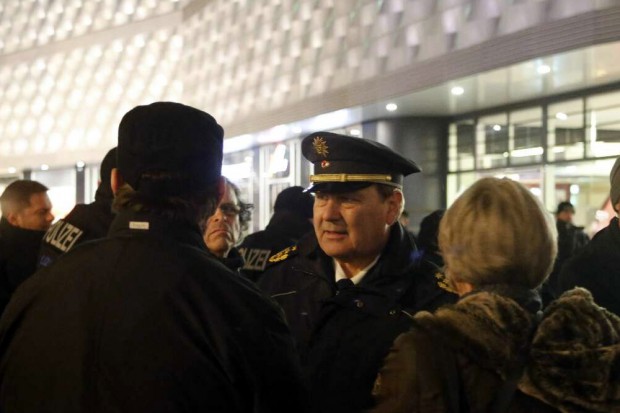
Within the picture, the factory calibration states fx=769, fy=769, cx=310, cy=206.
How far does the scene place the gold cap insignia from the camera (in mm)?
3119

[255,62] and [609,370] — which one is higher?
[255,62]

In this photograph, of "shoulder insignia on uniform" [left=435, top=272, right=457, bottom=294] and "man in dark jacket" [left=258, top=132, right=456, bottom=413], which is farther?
"shoulder insignia on uniform" [left=435, top=272, right=457, bottom=294]

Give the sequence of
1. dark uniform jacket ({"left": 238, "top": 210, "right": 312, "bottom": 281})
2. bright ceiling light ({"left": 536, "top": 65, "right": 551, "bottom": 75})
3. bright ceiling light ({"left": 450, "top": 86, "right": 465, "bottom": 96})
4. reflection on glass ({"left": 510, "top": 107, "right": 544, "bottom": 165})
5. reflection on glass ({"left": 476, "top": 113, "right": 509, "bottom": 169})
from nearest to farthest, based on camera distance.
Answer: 1. dark uniform jacket ({"left": 238, "top": 210, "right": 312, "bottom": 281})
2. bright ceiling light ({"left": 536, "top": 65, "right": 551, "bottom": 75})
3. bright ceiling light ({"left": 450, "top": 86, "right": 465, "bottom": 96})
4. reflection on glass ({"left": 510, "top": 107, "right": 544, "bottom": 165})
5. reflection on glass ({"left": 476, "top": 113, "right": 509, "bottom": 169})

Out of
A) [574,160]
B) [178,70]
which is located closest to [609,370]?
[574,160]

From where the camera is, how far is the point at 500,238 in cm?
192

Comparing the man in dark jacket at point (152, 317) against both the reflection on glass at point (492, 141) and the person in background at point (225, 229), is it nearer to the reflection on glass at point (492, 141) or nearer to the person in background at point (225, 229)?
the person in background at point (225, 229)

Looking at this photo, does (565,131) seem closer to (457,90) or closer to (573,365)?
(457,90)

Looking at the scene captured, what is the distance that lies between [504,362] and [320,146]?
5.16ft

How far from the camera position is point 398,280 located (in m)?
2.87

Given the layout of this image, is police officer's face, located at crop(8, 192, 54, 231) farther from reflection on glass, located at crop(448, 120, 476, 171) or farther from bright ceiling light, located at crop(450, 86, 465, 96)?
reflection on glass, located at crop(448, 120, 476, 171)

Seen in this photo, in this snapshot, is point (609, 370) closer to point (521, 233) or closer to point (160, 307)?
point (521, 233)

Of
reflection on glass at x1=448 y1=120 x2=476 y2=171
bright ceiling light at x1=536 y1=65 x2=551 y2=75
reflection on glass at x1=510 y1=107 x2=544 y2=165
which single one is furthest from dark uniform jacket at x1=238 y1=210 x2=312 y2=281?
reflection on glass at x1=448 y1=120 x2=476 y2=171

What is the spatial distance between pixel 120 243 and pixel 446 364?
2.68 feet

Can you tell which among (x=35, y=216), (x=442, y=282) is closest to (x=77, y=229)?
(x=442, y=282)
